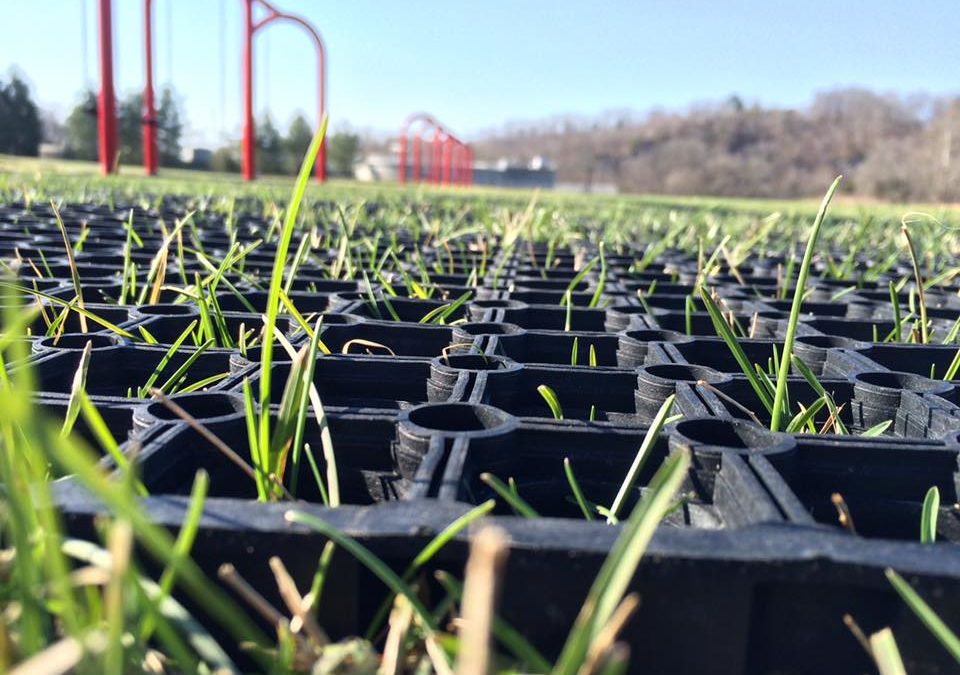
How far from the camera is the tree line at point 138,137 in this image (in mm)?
28250

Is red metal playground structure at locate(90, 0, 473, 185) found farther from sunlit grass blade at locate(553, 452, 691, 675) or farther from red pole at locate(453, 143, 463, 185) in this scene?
red pole at locate(453, 143, 463, 185)

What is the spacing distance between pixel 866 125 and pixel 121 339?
5739 centimetres

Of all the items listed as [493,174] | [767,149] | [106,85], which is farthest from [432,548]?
[767,149]

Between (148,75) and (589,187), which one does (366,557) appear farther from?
(589,187)

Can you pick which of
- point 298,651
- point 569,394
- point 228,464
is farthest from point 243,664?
point 569,394

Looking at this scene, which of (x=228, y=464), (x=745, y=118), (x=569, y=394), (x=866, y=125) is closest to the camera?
(x=228, y=464)

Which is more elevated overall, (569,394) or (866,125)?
(866,125)

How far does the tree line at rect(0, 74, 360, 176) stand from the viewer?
92.7ft

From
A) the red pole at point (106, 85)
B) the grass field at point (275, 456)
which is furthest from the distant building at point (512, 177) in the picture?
the grass field at point (275, 456)

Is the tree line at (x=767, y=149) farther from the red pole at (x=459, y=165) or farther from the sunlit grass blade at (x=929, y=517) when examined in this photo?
the sunlit grass blade at (x=929, y=517)

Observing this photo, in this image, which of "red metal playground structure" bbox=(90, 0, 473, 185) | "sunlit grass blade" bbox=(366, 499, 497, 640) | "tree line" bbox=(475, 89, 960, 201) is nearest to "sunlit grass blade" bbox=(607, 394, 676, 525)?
"sunlit grass blade" bbox=(366, 499, 497, 640)

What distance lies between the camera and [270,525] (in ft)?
1.38

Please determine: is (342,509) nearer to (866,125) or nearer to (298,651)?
(298,651)

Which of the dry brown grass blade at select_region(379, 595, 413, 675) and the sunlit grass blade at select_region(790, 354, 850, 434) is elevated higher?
the sunlit grass blade at select_region(790, 354, 850, 434)
